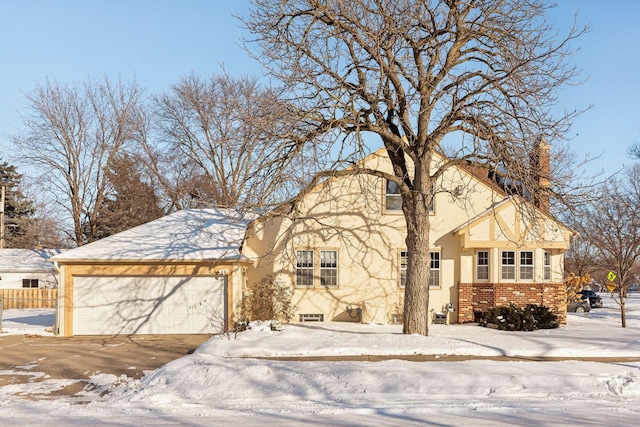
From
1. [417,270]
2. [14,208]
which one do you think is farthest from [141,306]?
[14,208]

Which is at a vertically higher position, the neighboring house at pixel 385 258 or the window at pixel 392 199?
the window at pixel 392 199

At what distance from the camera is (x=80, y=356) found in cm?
1526

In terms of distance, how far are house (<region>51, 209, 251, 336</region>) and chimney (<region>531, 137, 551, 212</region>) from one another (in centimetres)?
950

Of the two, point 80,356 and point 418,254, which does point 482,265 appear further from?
point 80,356

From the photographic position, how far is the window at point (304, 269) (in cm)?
2244

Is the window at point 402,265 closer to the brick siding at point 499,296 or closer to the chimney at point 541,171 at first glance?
the brick siding at point 499,296

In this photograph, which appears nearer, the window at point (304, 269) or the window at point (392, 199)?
the window at point (304, 269)

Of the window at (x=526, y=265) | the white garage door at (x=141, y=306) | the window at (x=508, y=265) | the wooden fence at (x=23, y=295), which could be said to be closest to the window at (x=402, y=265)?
the window at (x=508, y=265)

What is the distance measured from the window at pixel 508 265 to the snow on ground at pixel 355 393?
8.54 meters

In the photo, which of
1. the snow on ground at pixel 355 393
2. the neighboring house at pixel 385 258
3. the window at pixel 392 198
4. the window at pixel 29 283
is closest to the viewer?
the snow on ground at pixel 355 393

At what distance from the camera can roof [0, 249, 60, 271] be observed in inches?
1426

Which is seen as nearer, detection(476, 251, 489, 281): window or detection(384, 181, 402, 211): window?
detection(476, 251, 489, 281): window

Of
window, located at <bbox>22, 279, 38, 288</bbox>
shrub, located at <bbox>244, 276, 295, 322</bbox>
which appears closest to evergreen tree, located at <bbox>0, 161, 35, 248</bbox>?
window, located at <bbox>22, 279, 38, 288</bbox>

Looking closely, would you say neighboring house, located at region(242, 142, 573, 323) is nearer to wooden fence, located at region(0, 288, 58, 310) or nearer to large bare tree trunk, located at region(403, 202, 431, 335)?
large bare tree trunk, located at region(403, 202, 431, 335)
